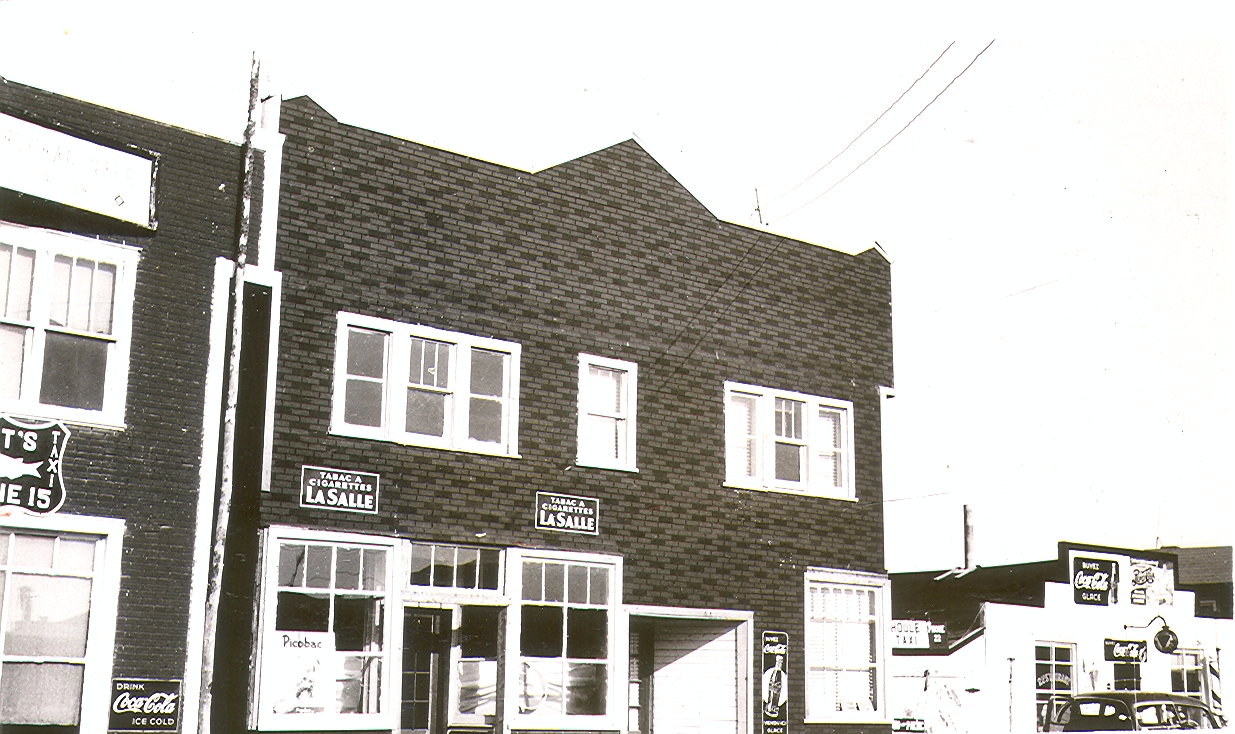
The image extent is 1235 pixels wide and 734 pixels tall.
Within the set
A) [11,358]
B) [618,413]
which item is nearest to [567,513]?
[618,413]

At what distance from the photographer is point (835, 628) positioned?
67.2 ft

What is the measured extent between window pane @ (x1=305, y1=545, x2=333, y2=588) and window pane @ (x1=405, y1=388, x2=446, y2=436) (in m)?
2.01

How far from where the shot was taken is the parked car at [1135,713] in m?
22.8

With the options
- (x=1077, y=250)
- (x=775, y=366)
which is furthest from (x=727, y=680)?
(x=1077, y=250)

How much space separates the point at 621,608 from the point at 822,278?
275 inches

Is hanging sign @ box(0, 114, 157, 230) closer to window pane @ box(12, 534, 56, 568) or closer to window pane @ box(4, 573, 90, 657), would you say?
window pane @ box(12, 534, 56, 568)

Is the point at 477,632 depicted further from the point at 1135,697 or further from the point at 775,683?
the point at 1135,697

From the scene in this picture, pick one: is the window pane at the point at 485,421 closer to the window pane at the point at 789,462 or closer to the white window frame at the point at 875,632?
the window pane at the point at 789,462

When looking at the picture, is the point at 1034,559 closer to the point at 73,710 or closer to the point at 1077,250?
the point at 1077,250

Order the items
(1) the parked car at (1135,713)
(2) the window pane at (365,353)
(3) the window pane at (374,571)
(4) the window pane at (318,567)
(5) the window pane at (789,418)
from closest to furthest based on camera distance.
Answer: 1. (4) the window pane at (318,567)
2. (3) the window pane at (374,571)
3. (2) the window pane at (365,353)
4. (5) the window pane at (789,418)
5. (1) the parked car at (1135,713)

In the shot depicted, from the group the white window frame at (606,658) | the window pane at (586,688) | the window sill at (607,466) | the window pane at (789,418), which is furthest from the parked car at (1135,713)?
the window sill at (607,466)

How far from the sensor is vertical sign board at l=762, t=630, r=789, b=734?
63.3 feet

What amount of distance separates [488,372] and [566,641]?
13.0 ft

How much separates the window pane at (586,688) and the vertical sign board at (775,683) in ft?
9.53
